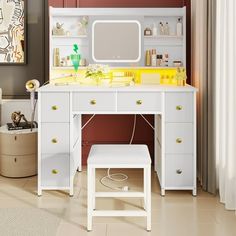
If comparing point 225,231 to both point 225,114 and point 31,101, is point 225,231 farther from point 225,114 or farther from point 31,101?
point 31,101

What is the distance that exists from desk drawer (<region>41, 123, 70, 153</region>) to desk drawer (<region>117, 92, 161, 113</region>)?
47 cm

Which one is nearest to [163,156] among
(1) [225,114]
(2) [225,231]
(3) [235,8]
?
(1) [225,114]

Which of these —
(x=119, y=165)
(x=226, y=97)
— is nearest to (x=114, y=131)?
(x=226, y=97)

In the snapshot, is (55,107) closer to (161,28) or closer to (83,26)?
(83,26)

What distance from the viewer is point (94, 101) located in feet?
11.8

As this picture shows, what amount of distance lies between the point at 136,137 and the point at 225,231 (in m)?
1.98

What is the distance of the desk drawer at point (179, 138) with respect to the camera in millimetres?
3629

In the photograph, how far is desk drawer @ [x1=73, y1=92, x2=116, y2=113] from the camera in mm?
3607

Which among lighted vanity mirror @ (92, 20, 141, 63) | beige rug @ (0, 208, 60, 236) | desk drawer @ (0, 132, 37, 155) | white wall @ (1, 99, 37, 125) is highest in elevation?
lighted vanity mirror @ (92, 20, 141, 63)

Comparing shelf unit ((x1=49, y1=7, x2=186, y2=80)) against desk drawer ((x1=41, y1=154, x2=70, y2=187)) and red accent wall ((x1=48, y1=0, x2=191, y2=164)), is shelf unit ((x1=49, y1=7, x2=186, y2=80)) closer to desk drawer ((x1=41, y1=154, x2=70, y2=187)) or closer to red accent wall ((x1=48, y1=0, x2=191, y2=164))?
red accent wall ((x1=48, y1=0, x2=191, y2=164))

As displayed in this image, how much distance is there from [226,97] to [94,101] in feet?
3.32

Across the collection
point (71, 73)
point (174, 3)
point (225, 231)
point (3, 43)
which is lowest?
point (225, 231)

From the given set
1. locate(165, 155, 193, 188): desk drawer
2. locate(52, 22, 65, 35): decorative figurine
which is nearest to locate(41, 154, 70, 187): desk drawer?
locate(165, 155, 193, 188): desk drawer

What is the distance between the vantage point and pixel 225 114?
338cm
